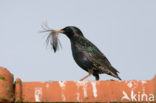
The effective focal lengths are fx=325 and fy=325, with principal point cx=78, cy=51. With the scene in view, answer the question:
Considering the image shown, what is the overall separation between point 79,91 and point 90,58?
167 cm

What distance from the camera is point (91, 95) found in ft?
19.1

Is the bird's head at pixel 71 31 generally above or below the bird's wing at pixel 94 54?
above

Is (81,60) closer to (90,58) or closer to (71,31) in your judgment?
(90,58)

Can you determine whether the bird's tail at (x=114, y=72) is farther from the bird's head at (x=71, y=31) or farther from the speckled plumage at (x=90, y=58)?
the bird's head at (x=71, y=31)

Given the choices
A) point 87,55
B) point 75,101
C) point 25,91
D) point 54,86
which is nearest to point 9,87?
point 25,91

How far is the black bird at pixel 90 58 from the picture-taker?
7.36m

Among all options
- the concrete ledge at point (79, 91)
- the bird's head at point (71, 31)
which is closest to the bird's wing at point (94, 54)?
the bird's head at point (71, 31)

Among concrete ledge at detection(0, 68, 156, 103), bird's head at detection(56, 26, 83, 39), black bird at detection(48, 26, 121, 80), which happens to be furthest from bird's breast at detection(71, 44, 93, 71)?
concrete ledge at detection(0, 68, 156, 103)

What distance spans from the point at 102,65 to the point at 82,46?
632 millimetres

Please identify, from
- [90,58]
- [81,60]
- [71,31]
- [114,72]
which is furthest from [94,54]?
[71,31]

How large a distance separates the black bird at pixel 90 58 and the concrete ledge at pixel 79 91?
1345 millimetres

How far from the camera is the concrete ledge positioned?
5781mm

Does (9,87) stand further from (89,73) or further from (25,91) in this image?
(89,73)

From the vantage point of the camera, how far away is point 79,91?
583 cm
